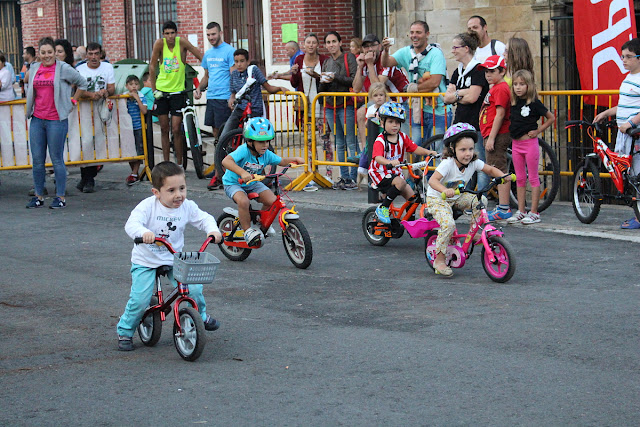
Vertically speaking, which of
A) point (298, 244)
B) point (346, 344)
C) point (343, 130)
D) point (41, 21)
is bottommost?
point (346, 344)

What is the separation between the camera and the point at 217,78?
15.4m

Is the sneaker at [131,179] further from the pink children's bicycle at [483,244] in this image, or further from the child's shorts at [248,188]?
the pink children's bicycle at [483,244]

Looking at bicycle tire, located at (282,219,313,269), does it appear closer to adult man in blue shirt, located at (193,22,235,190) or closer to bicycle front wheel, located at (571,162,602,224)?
bicycle front wheel, located at (571,162,602,224)

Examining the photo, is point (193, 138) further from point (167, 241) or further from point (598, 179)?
point (167, 241)

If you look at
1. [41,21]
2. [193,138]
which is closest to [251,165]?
[193,138]

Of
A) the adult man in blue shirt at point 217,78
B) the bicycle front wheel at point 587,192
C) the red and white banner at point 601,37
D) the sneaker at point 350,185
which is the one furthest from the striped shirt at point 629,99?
the adult man in blue shirt at point 217,78

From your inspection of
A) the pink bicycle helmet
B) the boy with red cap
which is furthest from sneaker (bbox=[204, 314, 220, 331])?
the boy with red cap

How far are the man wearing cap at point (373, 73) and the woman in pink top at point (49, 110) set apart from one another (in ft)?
12.3

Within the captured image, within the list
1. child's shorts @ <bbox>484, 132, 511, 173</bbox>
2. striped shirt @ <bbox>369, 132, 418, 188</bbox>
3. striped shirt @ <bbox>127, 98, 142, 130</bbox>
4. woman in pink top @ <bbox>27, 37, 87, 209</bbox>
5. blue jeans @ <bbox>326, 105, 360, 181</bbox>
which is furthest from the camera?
striped shirt @ <bbox>127, 98, 142, 130</bbox>

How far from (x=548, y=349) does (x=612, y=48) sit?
23.7ft

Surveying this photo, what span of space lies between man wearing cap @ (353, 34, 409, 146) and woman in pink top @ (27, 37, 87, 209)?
148 inches

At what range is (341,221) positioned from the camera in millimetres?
12016

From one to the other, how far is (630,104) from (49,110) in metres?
7.44

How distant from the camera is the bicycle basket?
6.14 meters
